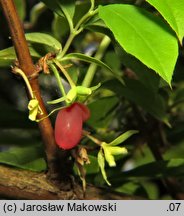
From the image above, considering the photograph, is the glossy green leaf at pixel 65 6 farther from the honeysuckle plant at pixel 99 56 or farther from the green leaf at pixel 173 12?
the green leaf at pixel 173 12

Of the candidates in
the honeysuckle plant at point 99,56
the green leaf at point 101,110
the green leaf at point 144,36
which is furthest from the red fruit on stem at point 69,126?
the green leaf at point 101,110

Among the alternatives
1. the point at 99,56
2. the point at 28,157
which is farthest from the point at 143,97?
the point at 28,157

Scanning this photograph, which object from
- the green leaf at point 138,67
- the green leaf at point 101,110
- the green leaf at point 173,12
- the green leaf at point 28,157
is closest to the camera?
the green leaf at point 173,12

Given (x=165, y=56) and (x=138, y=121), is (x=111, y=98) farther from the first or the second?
(x=165, y=56)

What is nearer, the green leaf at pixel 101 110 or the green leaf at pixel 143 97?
the green leaf at pixel 143 97

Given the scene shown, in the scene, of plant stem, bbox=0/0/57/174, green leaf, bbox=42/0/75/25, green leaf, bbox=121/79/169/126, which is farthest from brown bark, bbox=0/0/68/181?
green leaf, bbox=121/79/169/126

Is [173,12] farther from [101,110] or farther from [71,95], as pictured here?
[101,110]
